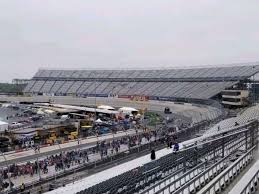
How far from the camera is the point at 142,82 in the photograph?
97000 mm

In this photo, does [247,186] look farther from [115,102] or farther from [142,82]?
[142,82]

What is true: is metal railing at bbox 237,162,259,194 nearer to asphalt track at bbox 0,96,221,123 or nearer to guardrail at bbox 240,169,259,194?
guardrail at bbox 240,169,259,194

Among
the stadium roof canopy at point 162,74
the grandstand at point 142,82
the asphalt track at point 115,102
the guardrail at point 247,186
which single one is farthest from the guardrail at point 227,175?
the stadium roof canopy at point 162,74

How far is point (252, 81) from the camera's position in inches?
2803

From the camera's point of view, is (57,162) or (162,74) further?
(162,74)

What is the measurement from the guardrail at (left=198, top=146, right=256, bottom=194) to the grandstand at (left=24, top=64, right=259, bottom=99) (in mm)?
57613

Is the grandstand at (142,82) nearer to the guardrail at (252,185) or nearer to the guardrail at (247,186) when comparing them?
the guardrail at (252,185)

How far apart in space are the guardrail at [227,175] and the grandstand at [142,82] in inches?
2268

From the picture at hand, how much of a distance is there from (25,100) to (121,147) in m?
65.4

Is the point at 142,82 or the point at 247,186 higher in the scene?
the point at 142,82

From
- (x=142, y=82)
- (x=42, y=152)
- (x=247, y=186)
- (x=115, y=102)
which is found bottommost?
(x=42, y=152)

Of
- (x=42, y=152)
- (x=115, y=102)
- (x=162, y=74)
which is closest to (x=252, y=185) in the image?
A: (x=42, y=152)

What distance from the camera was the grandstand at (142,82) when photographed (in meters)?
77.1

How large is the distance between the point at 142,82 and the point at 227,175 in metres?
85.7
